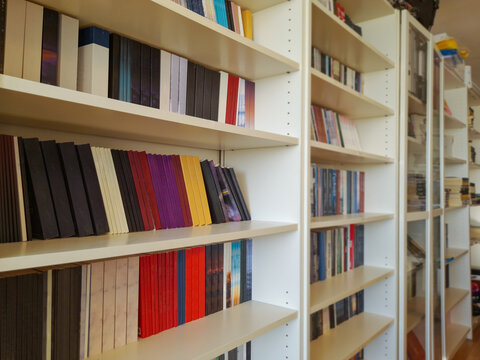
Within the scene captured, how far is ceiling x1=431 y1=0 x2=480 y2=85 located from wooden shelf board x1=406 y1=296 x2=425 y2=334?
199 cm

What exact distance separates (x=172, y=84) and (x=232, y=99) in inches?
10.7

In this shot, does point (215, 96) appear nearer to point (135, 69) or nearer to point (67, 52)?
point (135, 69)

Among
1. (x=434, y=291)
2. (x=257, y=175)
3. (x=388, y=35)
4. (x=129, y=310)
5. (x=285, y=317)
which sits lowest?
(x=434, y=291)

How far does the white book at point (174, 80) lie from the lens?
1.08m

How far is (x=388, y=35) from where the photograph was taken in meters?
1.96

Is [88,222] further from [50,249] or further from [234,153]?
[234,153]

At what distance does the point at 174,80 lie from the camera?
1089 millimetres

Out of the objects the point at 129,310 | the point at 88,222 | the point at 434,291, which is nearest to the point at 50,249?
the point at 88,222

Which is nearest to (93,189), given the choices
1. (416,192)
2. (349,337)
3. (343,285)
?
(343,285)

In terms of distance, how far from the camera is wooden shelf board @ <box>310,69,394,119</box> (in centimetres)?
144

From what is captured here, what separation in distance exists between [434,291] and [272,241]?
5.03 ft

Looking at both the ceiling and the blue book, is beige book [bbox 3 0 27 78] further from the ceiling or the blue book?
the ceiling

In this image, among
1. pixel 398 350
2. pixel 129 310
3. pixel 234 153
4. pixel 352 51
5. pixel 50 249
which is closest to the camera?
pixel 50 249

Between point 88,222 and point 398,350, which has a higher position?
point 88,222
